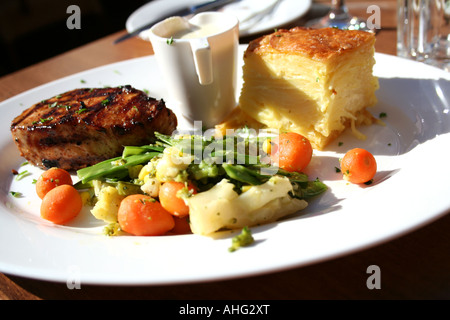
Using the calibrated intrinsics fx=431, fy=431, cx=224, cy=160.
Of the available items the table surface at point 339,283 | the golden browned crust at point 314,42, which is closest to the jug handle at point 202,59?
the golden browned crust at point 314,42

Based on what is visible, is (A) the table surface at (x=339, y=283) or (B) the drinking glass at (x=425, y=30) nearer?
(A) the table surface at (x=339, y=283)

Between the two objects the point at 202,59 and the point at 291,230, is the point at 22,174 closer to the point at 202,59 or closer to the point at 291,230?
the point at 202,59

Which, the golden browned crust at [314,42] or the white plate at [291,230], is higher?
the golden browned crust at [314,42]

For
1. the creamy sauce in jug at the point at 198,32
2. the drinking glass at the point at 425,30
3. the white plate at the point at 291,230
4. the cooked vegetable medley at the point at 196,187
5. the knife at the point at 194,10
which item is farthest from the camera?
the knife at the point at 194,10

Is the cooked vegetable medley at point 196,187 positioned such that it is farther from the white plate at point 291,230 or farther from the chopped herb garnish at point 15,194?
the chopped herb garnish at point 15,194

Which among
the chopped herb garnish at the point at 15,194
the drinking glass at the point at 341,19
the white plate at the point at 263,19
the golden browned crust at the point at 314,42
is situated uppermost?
the golden browned crust at the point at 314,42

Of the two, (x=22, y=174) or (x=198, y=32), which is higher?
(x=198, y=32)

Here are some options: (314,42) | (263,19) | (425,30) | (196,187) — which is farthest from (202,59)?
(425,30)

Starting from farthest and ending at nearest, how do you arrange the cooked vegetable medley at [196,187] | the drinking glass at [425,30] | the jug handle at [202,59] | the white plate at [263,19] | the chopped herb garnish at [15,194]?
the white plate at [263,19] < the drinking glass at [425,30] < the jug handle at [202,59] < the chopped herb garnish at [15,194] < the cooked vegetable medley at [196,187]

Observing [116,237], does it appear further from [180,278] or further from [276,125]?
[276,125]
